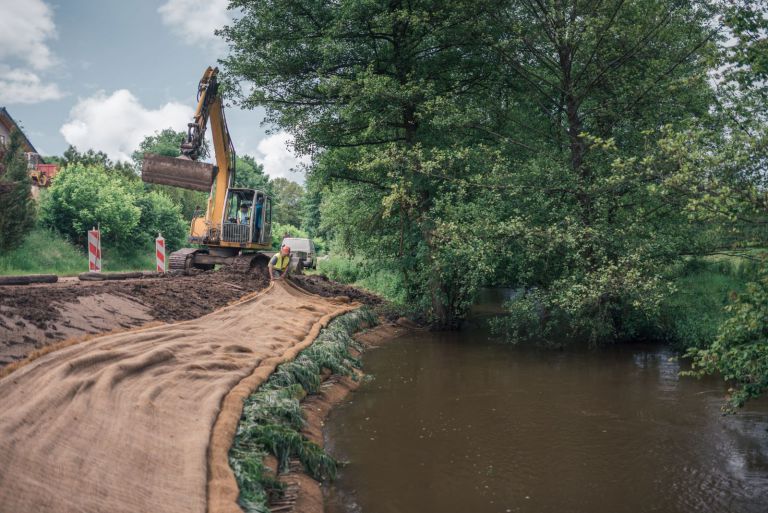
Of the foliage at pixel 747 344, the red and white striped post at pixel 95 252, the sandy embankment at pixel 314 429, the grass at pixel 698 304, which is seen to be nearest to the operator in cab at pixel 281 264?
the sandy embankment at pixel 314 429

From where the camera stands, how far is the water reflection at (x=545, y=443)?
5.41m

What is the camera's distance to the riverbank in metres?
4.73

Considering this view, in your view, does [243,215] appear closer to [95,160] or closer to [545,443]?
[545,443]

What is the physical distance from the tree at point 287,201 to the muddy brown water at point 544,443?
65332 millimetres

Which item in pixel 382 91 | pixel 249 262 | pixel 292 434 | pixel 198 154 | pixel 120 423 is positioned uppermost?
pixel 382 91

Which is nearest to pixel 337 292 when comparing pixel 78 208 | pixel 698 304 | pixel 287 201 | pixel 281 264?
pixel 281 264

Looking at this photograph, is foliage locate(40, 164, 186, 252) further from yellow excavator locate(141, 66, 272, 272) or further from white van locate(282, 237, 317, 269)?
yellow excavator locate(141, 66, 272, 272)

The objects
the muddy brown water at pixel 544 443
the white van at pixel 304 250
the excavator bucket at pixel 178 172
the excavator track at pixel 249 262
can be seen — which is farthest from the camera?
the white van at pixel 304 250

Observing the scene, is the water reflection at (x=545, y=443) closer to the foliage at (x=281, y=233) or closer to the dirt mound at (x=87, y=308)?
the dirt mound at (x=87, y=308)

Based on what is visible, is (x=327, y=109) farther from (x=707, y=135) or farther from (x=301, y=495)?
(x=301, y=495)

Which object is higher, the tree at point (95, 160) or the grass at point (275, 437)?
the tree at point (95, 160)

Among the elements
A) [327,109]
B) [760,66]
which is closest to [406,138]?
[327,109]

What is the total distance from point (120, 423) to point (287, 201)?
255ft

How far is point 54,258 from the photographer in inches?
822
